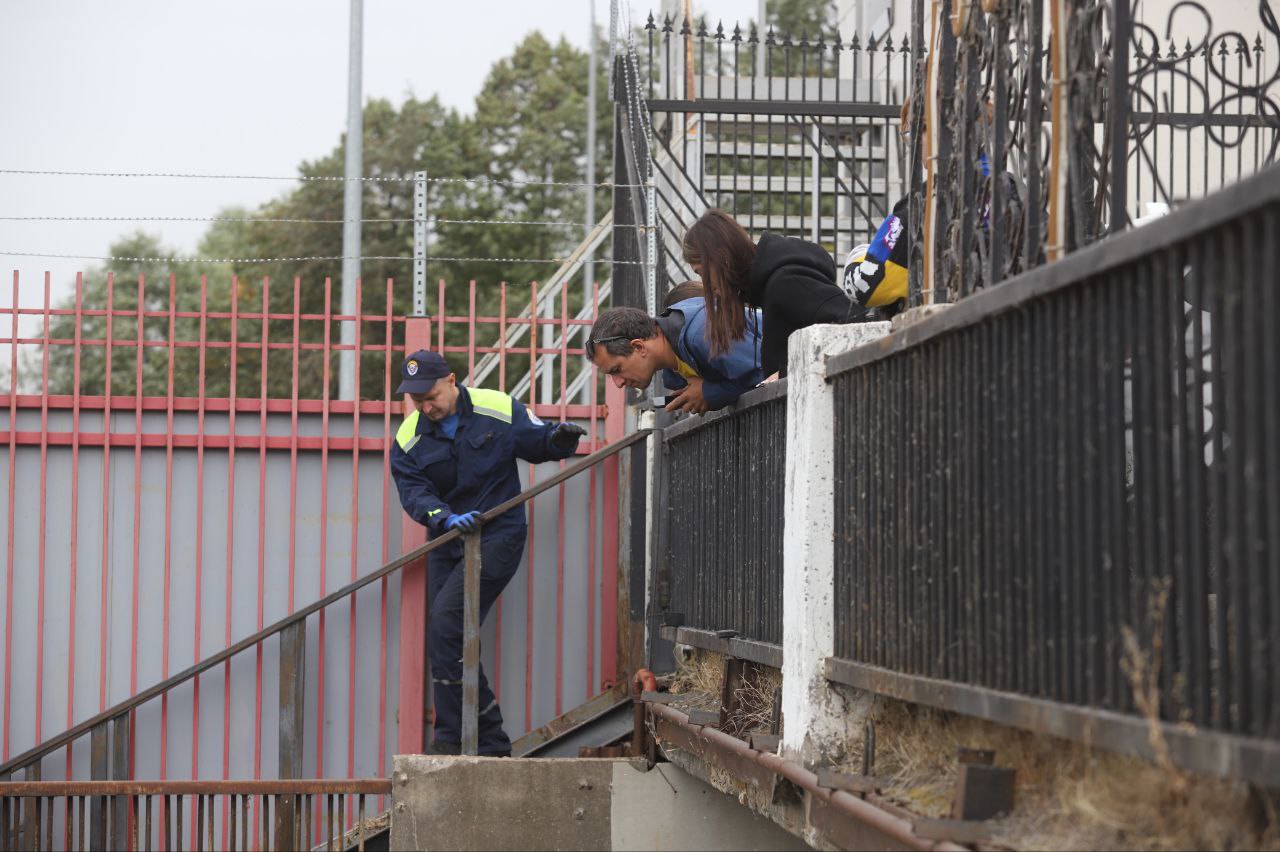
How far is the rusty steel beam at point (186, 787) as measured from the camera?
6941mm

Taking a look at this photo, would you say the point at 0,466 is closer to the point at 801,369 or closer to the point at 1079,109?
the point at 801,369

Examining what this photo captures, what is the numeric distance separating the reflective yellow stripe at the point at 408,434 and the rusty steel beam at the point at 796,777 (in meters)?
1.88

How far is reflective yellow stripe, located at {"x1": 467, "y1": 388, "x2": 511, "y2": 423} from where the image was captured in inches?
289

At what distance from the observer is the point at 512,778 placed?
260 inches

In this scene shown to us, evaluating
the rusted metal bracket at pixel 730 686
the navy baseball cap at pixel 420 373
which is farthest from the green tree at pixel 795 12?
the rusted metal bracket at pixel 730 686

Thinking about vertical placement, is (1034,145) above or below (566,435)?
above

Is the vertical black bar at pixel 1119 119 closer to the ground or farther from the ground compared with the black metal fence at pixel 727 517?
farther from the ground

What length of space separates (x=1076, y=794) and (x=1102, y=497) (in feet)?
1.83

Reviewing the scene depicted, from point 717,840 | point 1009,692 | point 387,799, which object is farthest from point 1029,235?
point 387,799

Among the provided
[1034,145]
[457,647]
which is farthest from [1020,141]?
[457,647]

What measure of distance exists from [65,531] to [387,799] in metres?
2.19

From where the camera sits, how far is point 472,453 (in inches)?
288

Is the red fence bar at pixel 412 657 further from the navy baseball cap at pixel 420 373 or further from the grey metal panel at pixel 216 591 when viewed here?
the navy baseball cap at pixel 420 373

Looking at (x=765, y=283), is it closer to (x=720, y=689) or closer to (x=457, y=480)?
(x=720, y=689)
